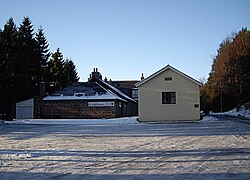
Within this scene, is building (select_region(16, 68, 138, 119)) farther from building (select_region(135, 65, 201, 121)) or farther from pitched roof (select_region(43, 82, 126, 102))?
building (select_region(135, 65, 201, 121))

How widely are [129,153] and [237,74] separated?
45.4m

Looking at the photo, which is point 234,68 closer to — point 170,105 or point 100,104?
point 170,105

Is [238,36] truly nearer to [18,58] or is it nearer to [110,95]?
[110,95]

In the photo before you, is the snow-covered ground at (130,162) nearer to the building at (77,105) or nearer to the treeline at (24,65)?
the building at (77,105)

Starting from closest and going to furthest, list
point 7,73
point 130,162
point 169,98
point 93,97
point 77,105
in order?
point 130,162 < point 169,98 < point 93,97 < point 77,105 < point 7,73

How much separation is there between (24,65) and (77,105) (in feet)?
47.5

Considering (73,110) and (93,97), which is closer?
(93,97)

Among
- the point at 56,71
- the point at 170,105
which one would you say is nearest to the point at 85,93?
the point at 170,105

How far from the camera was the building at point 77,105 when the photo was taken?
138ft

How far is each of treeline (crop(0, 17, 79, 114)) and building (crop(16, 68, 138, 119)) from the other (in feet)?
16.3

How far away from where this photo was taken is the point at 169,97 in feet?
117

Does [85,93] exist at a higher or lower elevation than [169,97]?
higher

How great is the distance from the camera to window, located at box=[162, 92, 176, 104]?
35.7 m

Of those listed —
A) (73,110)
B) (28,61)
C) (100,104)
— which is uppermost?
(28,61)
